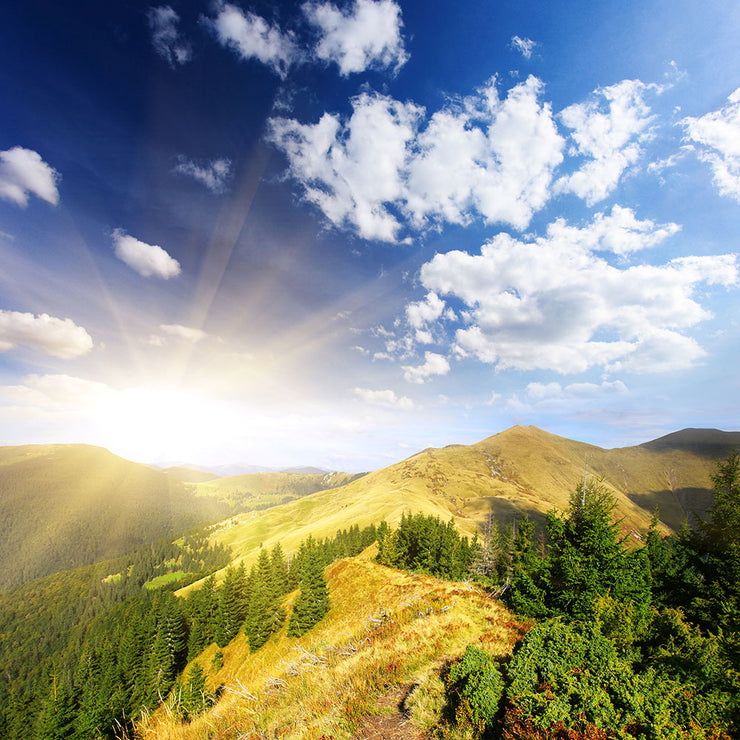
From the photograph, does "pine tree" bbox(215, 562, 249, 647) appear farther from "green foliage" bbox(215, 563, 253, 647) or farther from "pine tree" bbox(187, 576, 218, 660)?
"pine tree" bbox(187, 576, 218, 660)

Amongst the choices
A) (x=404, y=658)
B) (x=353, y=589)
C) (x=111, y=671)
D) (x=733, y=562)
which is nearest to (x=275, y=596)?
Result: (x=353, y=589)

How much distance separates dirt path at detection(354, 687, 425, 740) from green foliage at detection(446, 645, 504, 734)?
49.2 inches

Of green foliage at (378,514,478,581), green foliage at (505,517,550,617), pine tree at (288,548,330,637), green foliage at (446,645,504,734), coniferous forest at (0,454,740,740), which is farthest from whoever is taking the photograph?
green foliage at (378,514,478,581)

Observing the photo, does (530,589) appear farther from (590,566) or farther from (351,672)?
(351,672)

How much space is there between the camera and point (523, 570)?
21672mm

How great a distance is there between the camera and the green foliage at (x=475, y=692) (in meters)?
7.55

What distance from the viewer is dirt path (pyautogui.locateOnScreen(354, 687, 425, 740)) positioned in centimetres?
802

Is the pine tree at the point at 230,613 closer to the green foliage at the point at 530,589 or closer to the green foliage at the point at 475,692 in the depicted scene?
the green foliage at the point at 530,589

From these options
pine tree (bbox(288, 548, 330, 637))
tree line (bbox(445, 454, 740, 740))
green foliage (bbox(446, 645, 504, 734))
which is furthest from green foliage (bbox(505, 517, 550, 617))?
pine tree (bbox(288, 548, 330, 637))

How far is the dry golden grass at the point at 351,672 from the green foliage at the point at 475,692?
A: 39.8 inches

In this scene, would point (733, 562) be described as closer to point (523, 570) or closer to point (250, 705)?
point (523, 570)

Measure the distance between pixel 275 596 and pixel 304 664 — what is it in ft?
192

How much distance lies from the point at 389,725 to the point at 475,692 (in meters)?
2.71

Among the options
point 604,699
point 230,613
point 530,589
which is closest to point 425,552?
point 530,589
